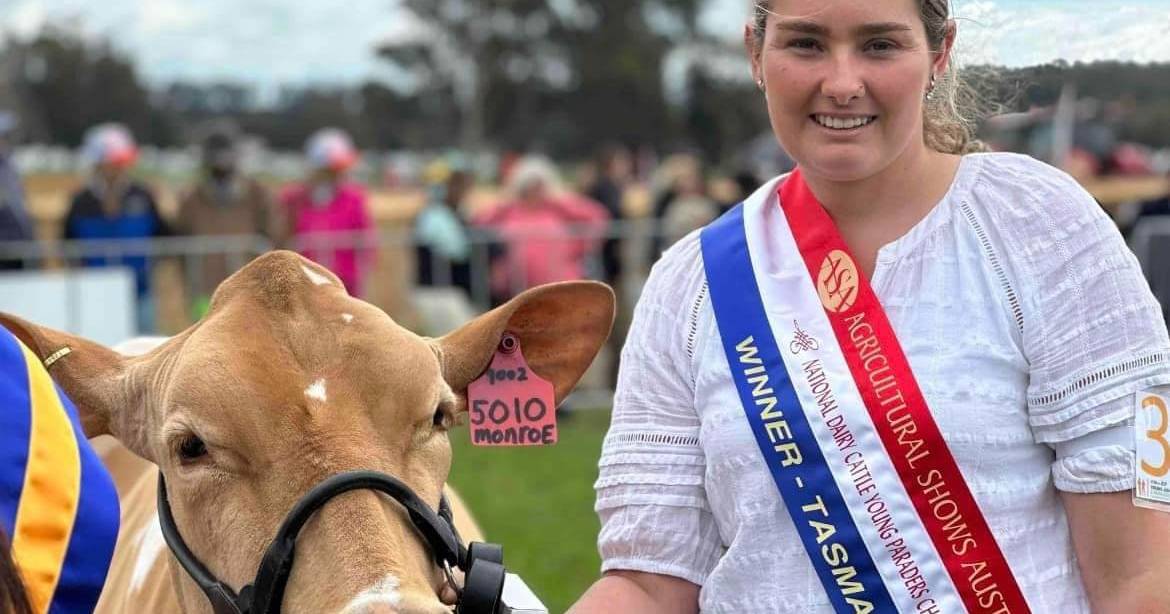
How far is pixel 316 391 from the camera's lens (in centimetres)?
274

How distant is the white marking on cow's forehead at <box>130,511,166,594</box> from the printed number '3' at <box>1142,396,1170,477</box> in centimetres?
216

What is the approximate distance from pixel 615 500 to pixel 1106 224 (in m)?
0.99

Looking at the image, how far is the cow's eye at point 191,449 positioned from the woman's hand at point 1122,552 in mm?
1479

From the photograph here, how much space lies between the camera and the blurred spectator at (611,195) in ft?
40.6

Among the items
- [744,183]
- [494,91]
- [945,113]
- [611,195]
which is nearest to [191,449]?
[945,113]

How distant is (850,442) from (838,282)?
282 millimetres

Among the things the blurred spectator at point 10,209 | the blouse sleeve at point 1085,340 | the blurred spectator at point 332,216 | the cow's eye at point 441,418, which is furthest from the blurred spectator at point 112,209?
the blouse sleeve at point 1085,340

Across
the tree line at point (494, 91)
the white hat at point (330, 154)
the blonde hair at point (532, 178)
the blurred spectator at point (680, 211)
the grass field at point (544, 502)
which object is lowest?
the tree line at point (494, 91)

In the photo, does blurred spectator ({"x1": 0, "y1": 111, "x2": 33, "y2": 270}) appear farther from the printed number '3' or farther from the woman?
the printed number '3'

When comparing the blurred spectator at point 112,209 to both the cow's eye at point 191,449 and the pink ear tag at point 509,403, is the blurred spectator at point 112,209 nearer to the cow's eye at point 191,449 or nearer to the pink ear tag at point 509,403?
the pink ear tag at point 509,403

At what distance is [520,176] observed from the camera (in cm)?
1291

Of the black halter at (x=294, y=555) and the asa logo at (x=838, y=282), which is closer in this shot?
the black halter at (x=294, y=555)

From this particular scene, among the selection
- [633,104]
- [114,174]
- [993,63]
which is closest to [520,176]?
[114,174]

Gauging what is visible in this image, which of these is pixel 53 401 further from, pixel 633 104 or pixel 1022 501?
pixel 633 104
